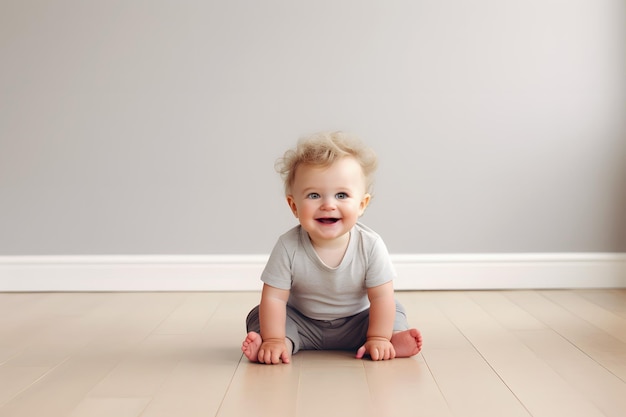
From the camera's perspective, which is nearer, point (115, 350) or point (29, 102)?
point (115, 350)

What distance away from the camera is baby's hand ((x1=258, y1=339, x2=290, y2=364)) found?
64.3 inches

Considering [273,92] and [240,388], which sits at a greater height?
[273,92]

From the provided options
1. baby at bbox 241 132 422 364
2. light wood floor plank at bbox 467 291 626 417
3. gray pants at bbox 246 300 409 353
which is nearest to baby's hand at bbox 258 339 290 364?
baby at bbox 241 132 422 364

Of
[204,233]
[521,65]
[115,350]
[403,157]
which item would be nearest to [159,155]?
[204,233]

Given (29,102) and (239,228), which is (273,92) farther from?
(29,102)

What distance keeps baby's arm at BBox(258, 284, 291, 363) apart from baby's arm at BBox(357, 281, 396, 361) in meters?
0.16

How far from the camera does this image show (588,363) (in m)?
1.61

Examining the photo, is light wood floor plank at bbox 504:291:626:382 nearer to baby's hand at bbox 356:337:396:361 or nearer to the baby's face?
baby's hand at bbox 356:337:396:361

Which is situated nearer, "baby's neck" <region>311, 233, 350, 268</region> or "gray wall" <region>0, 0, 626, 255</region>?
"baby's neck" <region>311, 233, 350, 268</region>

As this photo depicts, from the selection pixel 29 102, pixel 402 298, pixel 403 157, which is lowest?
pixel 402 298

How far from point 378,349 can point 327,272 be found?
7.4 inches

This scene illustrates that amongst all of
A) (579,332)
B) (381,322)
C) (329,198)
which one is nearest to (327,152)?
(329,198)

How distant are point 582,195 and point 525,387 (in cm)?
A: 132

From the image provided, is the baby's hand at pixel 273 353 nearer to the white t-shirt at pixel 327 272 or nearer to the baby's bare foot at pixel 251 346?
the baby's bare foot at pixel 251 346
